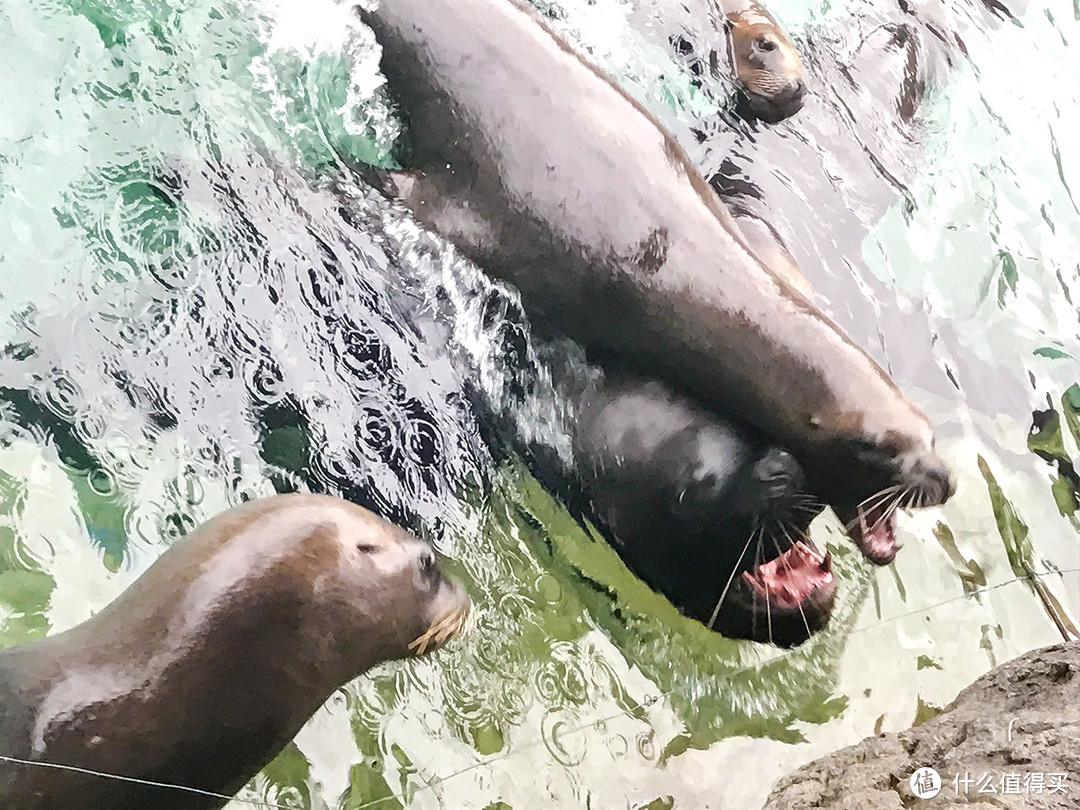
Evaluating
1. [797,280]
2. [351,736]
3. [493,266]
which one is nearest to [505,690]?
[351,736]

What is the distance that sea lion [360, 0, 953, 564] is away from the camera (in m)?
2.25

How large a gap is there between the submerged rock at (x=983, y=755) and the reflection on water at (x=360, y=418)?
0.10 meters

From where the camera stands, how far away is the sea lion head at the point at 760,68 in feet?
9.29

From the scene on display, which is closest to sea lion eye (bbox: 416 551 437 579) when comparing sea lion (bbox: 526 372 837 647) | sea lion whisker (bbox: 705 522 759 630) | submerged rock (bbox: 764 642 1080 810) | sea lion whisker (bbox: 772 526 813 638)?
sea lion (bbox: 526 372 837 647)

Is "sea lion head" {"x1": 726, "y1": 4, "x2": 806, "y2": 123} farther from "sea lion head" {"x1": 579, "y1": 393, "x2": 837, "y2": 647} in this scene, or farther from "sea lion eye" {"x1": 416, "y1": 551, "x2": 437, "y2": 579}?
"sea lion eye" {"x1": 416, "y1": 551, "x2": 437, "y2": 579}

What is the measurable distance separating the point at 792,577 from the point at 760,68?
1493 millimetres

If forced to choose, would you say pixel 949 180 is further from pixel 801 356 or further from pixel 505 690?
pixel 505 690

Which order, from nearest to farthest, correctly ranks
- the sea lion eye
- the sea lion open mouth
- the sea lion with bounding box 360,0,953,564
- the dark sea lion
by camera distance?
the sea lion eye → the sea lion with bounding box 360,0,953,564 → the sea lion open mouth → the dark sea lion

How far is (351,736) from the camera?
1933 mm

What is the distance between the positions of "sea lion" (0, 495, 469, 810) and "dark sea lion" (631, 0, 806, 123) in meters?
1.67

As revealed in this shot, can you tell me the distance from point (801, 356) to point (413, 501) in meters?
0.99

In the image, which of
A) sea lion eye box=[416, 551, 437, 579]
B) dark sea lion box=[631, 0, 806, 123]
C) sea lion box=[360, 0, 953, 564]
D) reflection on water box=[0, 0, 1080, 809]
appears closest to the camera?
reflection on water box=[0, 0, 1080, 809]

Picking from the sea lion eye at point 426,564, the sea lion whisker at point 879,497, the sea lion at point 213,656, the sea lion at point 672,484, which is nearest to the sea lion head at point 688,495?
the sea lion at point 672,484

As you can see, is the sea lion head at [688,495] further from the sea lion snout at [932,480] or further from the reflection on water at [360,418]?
the sea lion snout at [932,480]
